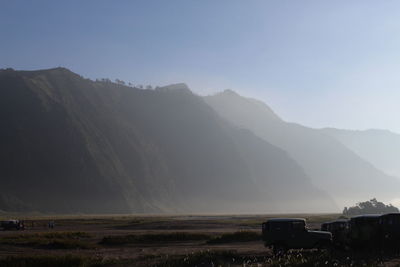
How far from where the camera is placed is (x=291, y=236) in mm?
29625

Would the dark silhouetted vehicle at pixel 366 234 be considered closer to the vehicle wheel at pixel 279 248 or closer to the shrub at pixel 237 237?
the vehicle wheel at pixel 279 248

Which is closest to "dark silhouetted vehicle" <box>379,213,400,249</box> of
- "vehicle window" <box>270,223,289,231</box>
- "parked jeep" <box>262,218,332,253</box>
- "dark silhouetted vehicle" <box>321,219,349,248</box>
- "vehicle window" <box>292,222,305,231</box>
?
"dark silhouetted vehicle" <box>321,219,349,248</box>

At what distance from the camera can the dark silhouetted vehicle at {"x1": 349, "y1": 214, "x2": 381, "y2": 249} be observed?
29.3 metres

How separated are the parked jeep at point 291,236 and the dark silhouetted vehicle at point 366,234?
142 centimetres

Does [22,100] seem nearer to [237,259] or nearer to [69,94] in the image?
[69,94]

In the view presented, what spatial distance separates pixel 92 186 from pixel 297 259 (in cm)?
14321

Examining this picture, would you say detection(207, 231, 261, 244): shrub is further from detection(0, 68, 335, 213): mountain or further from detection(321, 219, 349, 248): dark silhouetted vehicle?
detection(0, 68, 335, 213): mountain

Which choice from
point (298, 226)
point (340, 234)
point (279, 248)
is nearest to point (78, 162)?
point (279, 248)

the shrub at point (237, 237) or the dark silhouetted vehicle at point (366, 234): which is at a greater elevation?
the dark silhouetted vehicle at point (366, 234)

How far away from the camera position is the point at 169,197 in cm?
18525

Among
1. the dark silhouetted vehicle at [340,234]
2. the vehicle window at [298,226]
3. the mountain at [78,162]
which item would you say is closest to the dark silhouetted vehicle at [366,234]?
the dark silhouetted vehicle at [340,234]

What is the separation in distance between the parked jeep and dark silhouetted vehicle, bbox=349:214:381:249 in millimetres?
1416

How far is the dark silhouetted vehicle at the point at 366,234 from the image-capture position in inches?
1154

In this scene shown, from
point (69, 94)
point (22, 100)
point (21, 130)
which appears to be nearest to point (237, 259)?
point (21, 130)
